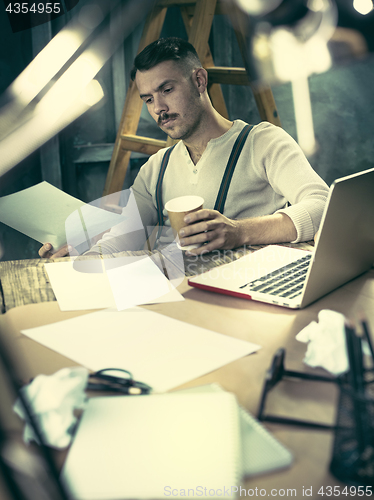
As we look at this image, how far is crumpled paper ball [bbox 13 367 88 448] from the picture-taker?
374 mm

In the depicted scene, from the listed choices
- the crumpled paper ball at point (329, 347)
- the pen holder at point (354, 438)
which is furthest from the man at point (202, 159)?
the pen holder at point (354, 438)

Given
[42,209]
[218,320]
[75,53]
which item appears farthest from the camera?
[75,53]

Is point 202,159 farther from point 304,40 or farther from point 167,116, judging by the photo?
point 304,40

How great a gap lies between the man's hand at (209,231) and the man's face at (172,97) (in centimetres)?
59

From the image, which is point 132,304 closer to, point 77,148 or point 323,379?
point 323,379

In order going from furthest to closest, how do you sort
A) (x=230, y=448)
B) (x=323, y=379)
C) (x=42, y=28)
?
(x=42, y=28), (x=323, y=379), (x=230, y=448)

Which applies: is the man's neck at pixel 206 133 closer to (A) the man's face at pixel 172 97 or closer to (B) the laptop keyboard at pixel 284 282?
(A) the man's face at pixel 172 97

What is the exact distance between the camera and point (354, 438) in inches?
12.4

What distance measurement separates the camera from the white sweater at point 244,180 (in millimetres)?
1233

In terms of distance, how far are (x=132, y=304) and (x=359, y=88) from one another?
2675 mm

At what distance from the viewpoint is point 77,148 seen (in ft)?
9.01

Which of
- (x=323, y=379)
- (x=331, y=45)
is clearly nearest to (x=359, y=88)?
(x=331, y=45)

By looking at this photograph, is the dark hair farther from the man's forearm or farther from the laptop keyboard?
the laptop keyboard

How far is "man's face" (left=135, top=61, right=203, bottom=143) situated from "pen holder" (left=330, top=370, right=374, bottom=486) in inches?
49.5
